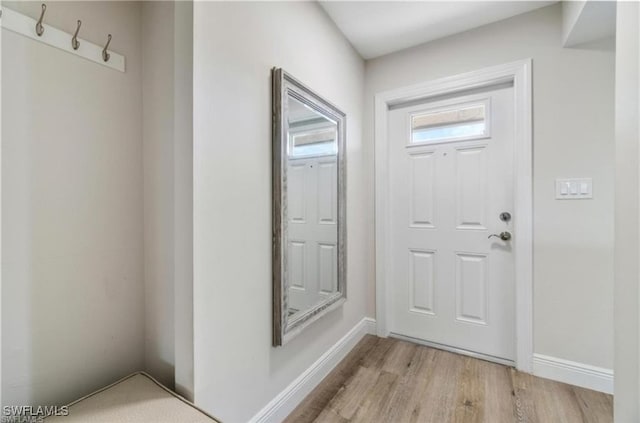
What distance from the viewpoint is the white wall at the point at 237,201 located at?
3.41 ft

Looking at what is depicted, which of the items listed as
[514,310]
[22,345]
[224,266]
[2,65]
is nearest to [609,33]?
[514,310]

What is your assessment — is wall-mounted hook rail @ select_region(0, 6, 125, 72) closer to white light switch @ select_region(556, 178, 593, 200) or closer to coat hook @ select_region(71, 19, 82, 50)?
coat hook @ select_region(71, 19, 82, 50)

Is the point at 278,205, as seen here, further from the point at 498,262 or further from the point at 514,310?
the point at 514,310

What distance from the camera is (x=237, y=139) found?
1.18 m

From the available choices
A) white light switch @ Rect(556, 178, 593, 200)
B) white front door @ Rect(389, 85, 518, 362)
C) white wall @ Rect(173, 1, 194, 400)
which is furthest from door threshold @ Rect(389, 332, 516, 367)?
white wall @ Rect(173, 1, 194, 400)

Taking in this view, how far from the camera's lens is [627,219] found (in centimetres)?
100

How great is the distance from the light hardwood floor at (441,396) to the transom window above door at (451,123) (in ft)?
5.32

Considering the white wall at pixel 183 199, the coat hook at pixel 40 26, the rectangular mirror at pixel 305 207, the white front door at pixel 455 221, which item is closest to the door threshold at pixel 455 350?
the white front door at pixel 455 221

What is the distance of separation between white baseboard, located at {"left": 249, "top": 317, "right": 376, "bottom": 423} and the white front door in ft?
1.53

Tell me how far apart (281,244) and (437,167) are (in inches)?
56.2

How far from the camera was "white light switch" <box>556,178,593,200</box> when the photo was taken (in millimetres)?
1652

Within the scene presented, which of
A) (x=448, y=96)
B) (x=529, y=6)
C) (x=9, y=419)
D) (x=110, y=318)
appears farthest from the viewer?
(x=448, y=96)

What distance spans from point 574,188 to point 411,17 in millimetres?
1491

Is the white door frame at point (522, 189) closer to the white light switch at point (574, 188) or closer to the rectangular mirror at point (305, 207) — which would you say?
the white light switch at point (574, 188)
